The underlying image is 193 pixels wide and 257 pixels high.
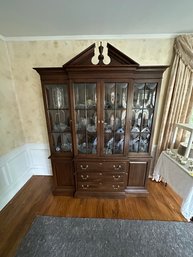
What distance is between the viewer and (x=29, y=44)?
205 cm

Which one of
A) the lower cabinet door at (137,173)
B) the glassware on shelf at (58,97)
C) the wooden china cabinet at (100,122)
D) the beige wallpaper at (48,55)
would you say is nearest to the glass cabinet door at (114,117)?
the wooden china cabinet at (100,122)

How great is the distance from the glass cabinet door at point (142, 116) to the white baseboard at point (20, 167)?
1.70 metres

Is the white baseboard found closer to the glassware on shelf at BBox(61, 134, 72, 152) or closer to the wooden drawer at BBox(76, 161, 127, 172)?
the glassware on shelf at BBox(61, 134, 72, 152)

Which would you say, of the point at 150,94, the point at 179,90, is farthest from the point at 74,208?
the point at 179,90

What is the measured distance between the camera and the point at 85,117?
6.21 ft

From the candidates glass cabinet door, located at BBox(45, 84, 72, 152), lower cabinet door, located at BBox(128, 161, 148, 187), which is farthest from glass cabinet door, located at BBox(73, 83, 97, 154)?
lower cabinet door, located at BBox(128, 161, 148, 187)

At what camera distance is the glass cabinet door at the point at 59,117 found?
6.06 feet

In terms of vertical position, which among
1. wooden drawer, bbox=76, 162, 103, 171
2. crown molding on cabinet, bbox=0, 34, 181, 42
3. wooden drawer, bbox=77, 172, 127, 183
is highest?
crown molding on cabinet, bbox=0, 34, 181, 42

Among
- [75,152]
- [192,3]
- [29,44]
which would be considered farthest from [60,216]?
[192,3]

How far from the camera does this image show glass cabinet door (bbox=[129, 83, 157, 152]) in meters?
1.82

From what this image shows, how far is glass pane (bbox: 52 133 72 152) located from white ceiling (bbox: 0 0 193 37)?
1.53 meters

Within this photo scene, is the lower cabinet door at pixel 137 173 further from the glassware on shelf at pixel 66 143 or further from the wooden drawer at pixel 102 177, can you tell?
the glassware on shelf at pixel 66 143

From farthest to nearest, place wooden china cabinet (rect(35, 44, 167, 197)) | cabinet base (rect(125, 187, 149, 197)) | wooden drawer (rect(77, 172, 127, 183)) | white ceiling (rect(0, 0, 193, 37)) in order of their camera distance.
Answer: cabinet base (rect(125, 187, 149, 197)) < wooden drawer (rect(77, 172, 127, 183)) < wooden china cabinet (rect(35, 44, 167, 197)) < white ceiling (rect(0, 0, 193, 37))

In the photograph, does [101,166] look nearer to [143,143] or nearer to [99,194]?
[99,194]
